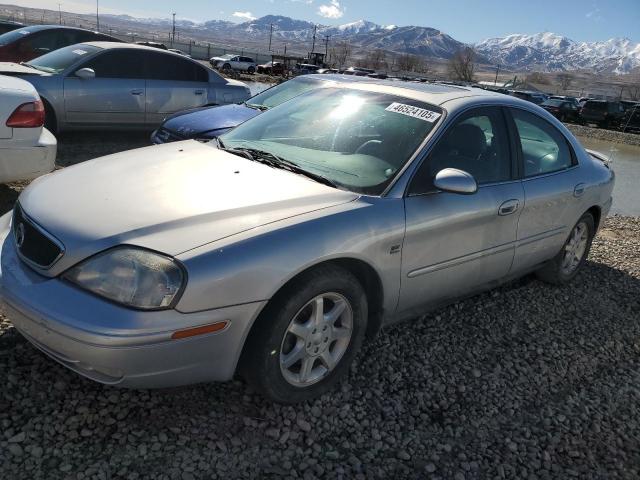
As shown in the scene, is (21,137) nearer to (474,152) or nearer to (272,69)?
(474,152)

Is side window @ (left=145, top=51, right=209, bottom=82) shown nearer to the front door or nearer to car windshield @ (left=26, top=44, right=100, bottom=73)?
car windshield @ (left=26, top=44, right=100, bottom=73)

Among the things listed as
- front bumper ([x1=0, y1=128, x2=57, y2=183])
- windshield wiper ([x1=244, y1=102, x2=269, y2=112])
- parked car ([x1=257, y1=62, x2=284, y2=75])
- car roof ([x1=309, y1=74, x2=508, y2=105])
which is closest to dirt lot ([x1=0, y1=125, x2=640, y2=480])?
car roof ([x1=309, y1=74, x2=508, y2=105])

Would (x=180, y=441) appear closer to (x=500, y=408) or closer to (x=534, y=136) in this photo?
(x=500, y=408)

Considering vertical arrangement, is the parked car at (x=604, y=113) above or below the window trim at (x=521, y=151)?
below

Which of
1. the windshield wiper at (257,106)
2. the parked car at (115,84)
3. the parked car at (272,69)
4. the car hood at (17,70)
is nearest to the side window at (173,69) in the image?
the parked car at (115,84)

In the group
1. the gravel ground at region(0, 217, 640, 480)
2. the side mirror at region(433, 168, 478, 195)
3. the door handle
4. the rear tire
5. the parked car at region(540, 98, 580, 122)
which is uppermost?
the side mirror at region(433, 168, 478, 195)

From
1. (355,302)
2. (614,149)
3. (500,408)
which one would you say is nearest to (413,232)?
(355,302)

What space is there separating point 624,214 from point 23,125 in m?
8.87

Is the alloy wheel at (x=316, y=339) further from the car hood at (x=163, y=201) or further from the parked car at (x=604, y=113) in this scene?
the parked car at (x=604, y=113)

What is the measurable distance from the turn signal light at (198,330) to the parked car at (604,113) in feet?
108

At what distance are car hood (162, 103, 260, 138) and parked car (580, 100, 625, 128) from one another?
28871 millimetres

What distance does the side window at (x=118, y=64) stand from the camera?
302 inches

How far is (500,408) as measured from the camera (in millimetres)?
3057

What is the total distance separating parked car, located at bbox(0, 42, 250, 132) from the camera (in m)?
7.21
